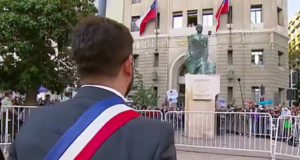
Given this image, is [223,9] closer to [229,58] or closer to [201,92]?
[229,58]

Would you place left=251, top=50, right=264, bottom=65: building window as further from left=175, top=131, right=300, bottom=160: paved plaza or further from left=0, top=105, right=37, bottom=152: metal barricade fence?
left=0, top=105, right=37, bottom=152: metal barricade fence

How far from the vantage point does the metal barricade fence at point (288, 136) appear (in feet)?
27.6

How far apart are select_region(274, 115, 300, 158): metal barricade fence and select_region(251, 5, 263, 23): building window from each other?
2417 centimetres

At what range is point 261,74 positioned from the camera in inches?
1200

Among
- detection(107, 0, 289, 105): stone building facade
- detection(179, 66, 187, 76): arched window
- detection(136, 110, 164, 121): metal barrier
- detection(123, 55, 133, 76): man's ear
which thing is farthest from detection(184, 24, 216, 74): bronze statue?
detection(179, 66, 187, 76): arched window

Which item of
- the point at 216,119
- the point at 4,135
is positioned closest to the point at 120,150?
the point at 4,135

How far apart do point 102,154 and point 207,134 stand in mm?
8793

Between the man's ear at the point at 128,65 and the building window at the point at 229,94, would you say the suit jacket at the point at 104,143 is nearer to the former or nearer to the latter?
the man's ear at the point at 128,65

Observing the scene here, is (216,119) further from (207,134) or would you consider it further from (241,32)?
(241,32)

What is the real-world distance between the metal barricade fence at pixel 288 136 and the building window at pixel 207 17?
24.2 meters

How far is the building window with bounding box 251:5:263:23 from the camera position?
31505 millimetres

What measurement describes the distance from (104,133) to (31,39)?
11.1m

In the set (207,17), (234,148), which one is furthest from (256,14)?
(234,148)

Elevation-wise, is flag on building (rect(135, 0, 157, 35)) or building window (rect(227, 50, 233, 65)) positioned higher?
flag on building (rect(135, 0, 157, 35))
